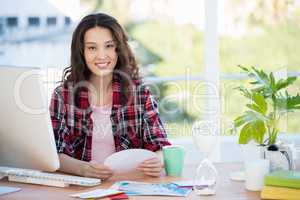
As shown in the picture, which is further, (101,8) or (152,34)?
(152,34)

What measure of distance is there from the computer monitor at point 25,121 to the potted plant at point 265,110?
655 millimetres

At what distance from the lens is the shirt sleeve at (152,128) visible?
2.49 m

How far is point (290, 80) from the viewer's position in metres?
2.14

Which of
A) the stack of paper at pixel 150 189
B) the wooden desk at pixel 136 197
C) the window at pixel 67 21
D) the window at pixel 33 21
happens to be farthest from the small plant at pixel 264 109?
the window at pixel 33 21

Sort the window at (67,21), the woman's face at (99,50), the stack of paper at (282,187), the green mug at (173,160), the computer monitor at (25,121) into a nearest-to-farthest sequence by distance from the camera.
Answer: the stack of paper at (282,187) → the computer monitor at (25,121) → the green mug at (173,160) → the woman's face at (99,50) → the window at (67,21)

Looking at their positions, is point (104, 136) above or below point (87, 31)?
below

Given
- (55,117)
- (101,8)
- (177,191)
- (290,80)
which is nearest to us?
(177,191)

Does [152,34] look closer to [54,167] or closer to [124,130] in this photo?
[124,130]

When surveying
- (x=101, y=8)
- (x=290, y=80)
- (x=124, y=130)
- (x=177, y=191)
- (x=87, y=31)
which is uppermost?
(x=101, y=8)

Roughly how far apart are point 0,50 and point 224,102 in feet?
4.78

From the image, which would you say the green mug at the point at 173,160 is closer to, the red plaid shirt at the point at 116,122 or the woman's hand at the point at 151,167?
the woman's hand at the point at 151,167

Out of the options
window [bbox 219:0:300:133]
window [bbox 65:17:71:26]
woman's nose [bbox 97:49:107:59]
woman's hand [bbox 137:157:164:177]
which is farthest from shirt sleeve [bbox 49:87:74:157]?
window [bbox 219:0:300:133]

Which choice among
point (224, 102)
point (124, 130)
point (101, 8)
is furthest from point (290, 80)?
point (101, 8)

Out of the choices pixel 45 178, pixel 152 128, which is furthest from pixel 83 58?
pixel 45 178
